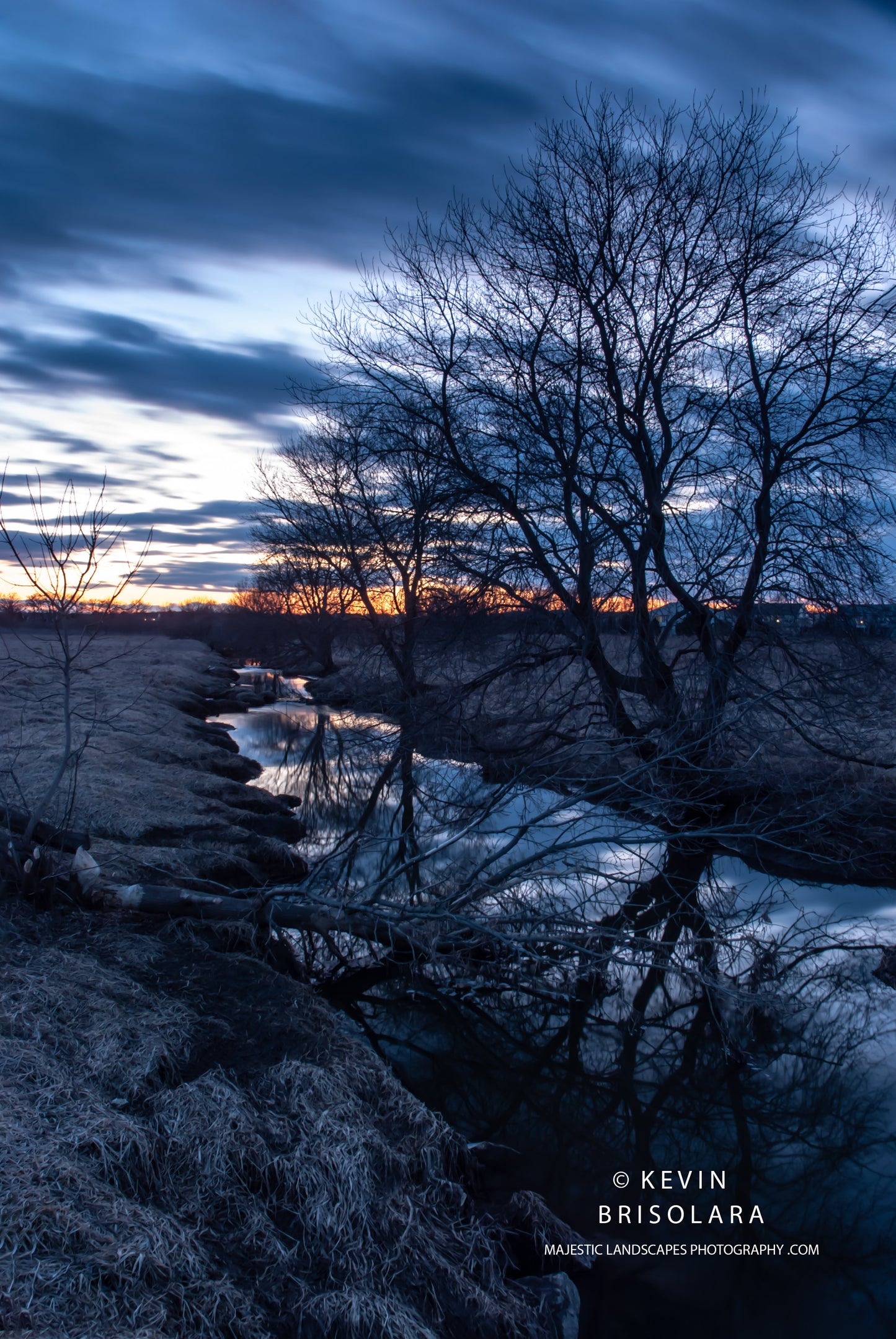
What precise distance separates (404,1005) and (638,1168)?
2421mm

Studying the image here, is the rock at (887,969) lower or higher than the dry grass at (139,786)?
lower

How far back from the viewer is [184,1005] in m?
5.41

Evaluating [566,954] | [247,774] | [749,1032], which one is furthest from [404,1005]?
[247,774]

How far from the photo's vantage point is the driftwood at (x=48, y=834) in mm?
7387

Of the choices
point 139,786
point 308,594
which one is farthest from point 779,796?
point 308,594

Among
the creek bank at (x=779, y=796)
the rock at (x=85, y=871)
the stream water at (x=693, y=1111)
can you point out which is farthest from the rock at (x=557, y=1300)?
the rock at (x=85, y=871)

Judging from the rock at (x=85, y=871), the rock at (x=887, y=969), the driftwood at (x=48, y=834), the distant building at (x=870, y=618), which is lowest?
the rock at (x=887, y=969)

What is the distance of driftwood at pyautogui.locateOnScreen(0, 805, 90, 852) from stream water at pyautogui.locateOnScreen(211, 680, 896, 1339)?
2.20 meters

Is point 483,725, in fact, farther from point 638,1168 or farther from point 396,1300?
point 396,1300

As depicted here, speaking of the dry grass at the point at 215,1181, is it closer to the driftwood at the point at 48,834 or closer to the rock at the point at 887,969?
the driftwood at the point at 48,834

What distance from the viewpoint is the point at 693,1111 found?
238 inches

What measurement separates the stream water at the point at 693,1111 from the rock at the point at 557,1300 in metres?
0.14

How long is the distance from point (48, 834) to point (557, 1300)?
5.49 metres

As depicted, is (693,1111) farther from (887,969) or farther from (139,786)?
(139,786)
